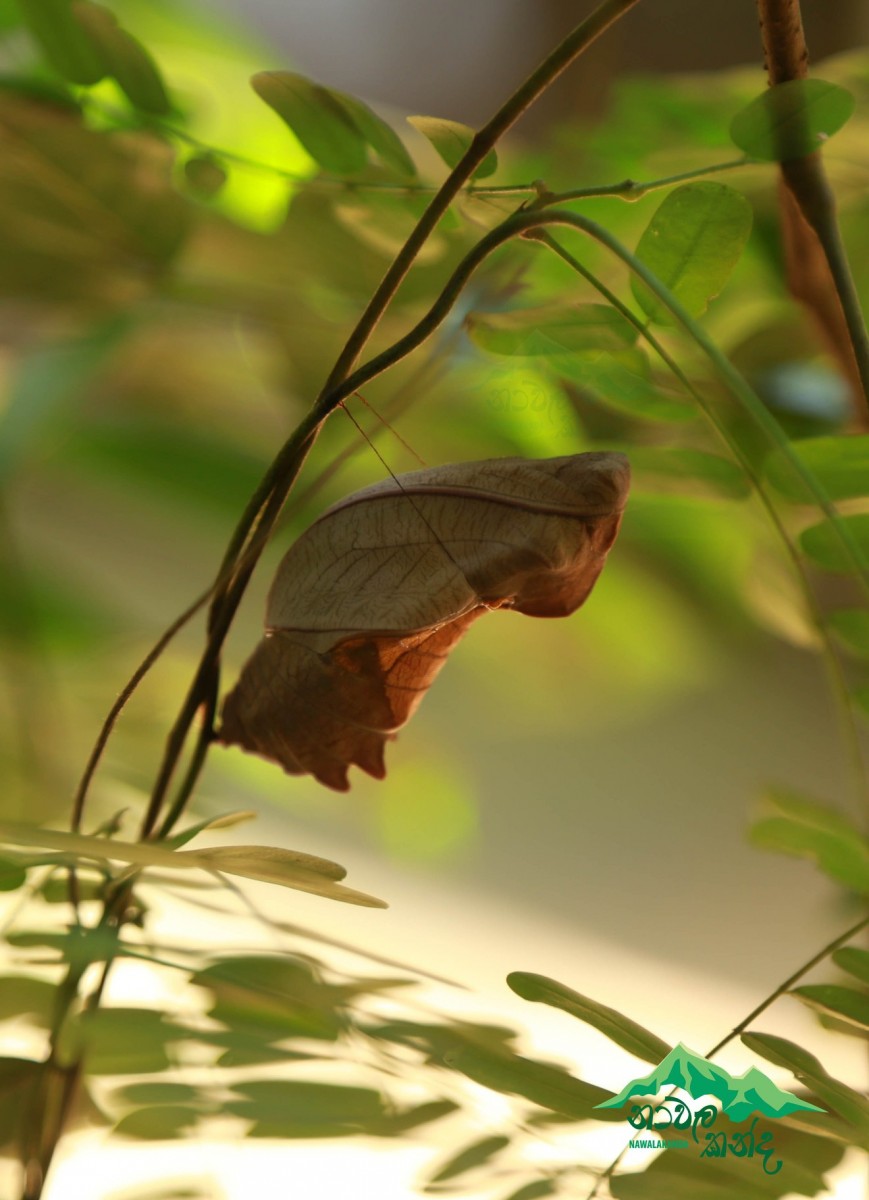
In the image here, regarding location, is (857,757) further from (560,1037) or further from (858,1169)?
(560,1037)

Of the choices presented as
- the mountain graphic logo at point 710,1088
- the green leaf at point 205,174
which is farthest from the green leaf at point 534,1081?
the green leaf at point 205,174

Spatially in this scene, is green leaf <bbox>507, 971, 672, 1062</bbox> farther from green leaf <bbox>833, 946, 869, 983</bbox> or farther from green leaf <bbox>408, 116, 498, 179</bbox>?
green leaf <bbox>408, 116, 498, 179</bbox>

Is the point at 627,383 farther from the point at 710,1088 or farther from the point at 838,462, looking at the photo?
the point at 710,1088

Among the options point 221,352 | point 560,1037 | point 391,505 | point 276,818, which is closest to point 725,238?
point 391,505

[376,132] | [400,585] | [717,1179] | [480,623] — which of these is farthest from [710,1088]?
[480,623]

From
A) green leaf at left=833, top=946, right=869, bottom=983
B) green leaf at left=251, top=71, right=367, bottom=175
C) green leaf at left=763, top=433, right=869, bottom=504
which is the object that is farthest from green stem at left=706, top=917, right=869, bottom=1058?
green leaf at left=251, top=71, right=367, bottom=175

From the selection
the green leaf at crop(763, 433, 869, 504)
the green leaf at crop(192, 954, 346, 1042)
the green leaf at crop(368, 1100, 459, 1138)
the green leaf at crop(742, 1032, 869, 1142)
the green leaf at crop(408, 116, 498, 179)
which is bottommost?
the green leaf at crop(742, 1032, 869, 1142)
